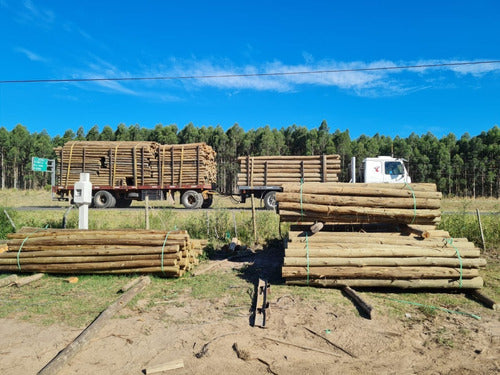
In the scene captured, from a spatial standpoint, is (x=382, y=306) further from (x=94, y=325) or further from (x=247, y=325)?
(x=94, y=325)

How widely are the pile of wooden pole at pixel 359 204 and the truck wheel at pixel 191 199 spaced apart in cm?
1153

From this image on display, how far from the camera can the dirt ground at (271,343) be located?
11.9 ft

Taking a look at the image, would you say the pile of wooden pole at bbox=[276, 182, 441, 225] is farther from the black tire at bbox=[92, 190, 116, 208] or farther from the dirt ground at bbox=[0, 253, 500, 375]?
the black tire at bbox=[92, 190, 116, 208]

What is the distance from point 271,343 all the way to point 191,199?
15.3 meters

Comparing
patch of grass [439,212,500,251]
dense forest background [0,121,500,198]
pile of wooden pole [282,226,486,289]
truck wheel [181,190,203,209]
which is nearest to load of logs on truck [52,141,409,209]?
truck wheel [181,190,203,209]

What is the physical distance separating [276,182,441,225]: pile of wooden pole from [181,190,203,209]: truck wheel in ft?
37.8

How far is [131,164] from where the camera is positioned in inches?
752

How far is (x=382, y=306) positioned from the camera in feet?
18.3

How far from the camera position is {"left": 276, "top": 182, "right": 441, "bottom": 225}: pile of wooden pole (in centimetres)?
723

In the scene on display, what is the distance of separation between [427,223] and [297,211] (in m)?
2.77

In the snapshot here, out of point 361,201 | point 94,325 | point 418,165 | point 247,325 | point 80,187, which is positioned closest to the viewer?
point 94,325

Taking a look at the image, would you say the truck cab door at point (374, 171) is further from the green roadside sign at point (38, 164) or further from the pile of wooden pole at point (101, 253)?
the green roadside sign at point (38, 164)

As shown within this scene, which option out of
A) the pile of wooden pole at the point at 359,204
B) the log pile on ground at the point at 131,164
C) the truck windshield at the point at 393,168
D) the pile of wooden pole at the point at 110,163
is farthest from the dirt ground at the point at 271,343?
the pile of wooden pole at the point at 110,163

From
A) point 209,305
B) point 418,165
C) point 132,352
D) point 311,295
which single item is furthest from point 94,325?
point 418,165
